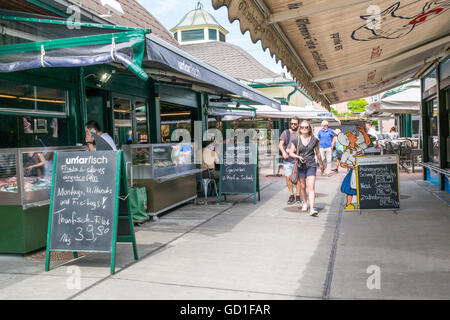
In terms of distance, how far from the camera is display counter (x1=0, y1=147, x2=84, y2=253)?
478 centimetres

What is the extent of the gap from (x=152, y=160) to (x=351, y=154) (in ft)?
11.6

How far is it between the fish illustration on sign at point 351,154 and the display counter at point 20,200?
4944 mm

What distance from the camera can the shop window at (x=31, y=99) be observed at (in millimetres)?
5551

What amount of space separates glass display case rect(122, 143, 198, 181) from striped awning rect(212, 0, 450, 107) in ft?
8.25

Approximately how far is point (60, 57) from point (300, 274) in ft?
11.5

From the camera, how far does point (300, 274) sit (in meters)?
4.09

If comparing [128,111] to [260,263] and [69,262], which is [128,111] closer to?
[69,262]

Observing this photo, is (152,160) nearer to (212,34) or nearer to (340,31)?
(340,31)

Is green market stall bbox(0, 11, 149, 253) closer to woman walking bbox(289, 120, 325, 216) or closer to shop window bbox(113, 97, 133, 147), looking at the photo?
shop window bbox(113, 97, 133, 147)

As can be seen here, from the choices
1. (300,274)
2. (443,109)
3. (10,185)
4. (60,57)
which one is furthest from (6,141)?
(443,109)

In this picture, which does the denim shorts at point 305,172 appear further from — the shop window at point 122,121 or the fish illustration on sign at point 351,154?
the shop window at point 122,121

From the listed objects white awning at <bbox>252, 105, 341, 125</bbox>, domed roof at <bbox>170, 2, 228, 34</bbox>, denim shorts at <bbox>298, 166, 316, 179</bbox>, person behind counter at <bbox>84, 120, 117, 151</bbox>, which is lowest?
denim shorts at <bbox>298, 166, 316, 179</bbox>

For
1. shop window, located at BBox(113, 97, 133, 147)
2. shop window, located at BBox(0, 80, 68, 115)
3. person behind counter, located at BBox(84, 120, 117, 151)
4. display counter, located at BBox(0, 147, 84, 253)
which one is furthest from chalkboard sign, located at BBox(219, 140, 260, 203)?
display counter, located at BBox(0, 147, 84, 253)

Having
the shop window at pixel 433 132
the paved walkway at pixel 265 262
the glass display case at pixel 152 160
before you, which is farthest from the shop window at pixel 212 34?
the paved walkway at pixel 265 262
